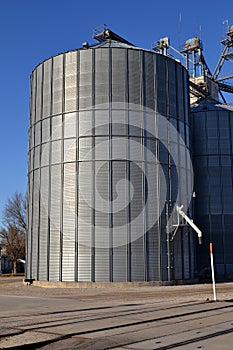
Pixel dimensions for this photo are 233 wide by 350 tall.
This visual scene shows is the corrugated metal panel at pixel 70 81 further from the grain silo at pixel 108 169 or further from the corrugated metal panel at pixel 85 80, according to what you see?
the corrugated metal panel at pixel 85 80

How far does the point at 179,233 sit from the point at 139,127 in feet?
27.2

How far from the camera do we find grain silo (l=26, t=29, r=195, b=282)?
99.0ft

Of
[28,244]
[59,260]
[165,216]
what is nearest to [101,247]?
[59,260]

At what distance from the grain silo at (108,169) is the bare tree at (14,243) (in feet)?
101

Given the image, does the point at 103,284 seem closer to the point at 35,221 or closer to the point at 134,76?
the point at 35,221

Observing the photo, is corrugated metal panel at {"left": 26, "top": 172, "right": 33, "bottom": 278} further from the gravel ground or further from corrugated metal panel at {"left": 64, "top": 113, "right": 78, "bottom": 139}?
corrugated metal panel at {"left": 64, "top": 113, "right": 78, "bottom": 139}

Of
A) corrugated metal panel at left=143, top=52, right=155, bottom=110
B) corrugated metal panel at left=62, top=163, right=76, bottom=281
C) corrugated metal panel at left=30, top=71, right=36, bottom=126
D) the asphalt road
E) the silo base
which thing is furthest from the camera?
corrugated metal panel at left=30, top=71, right=36, bottom=126

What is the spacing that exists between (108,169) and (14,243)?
38413mm

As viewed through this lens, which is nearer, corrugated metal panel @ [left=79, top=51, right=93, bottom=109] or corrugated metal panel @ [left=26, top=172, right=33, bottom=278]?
corrugated metal panel @ [left=79, top=51, right=93, bottom=109]

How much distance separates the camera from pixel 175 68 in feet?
115

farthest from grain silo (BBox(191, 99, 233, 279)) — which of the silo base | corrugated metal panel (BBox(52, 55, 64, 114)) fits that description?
corrugated metal panel (BBox(52, 55, 64, 114))

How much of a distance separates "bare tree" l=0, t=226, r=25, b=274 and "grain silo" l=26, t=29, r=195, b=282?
101 feet

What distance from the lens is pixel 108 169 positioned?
3097cm

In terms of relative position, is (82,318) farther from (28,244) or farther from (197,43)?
(197,43)
